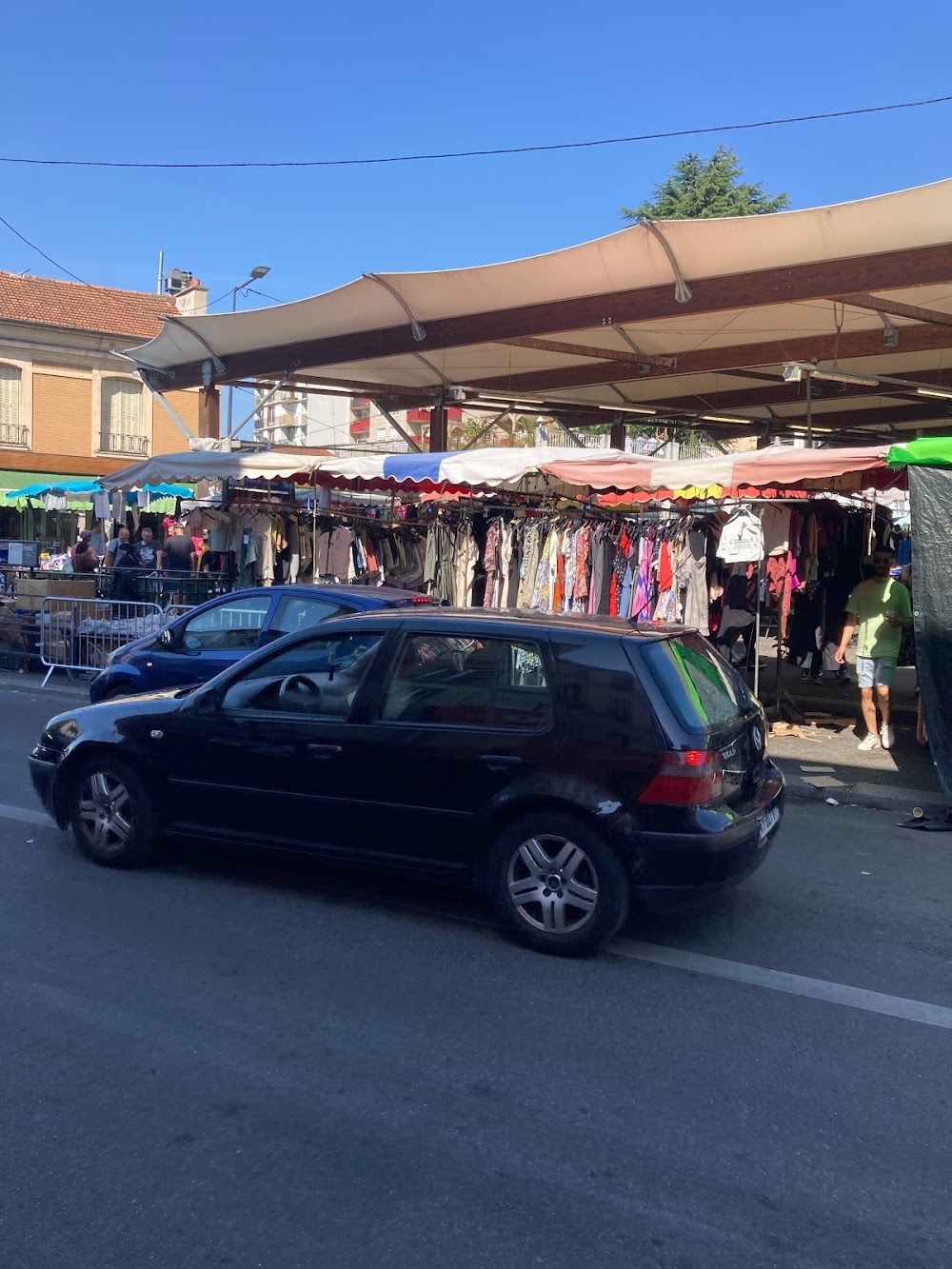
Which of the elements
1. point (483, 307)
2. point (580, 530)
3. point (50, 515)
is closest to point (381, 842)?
point (580, 530)

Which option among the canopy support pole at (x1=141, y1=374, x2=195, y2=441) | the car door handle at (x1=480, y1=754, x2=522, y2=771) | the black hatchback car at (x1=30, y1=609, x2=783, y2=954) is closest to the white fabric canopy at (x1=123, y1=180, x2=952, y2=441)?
the canopy support pole at (x1=141, y1=374, x2=195, y2=441)

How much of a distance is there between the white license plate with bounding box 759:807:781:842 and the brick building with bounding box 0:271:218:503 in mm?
32630

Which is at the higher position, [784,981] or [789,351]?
[789,351]

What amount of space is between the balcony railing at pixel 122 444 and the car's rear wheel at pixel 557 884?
116 ft

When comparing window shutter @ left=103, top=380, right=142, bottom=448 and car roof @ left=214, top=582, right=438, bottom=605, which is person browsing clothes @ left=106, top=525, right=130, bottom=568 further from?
window shutter @ left=103, top=380, right=142, bottom=448

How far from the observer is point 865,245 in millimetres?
9719

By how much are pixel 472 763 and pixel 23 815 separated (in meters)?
3.77

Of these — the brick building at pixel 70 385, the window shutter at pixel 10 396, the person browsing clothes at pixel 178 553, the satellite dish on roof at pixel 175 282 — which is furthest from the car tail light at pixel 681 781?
the satellite dish on roof at pixel 175 282

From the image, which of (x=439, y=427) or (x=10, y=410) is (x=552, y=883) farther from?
(x=10, y=410)

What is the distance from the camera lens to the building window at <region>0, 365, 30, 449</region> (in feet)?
115

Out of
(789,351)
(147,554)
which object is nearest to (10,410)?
(147,554)

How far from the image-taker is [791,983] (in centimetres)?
482

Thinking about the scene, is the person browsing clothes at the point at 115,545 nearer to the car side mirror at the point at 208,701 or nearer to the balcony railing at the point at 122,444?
the car side mirror at the point at 208,701

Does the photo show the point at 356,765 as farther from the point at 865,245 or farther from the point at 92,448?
the point at 92,448
